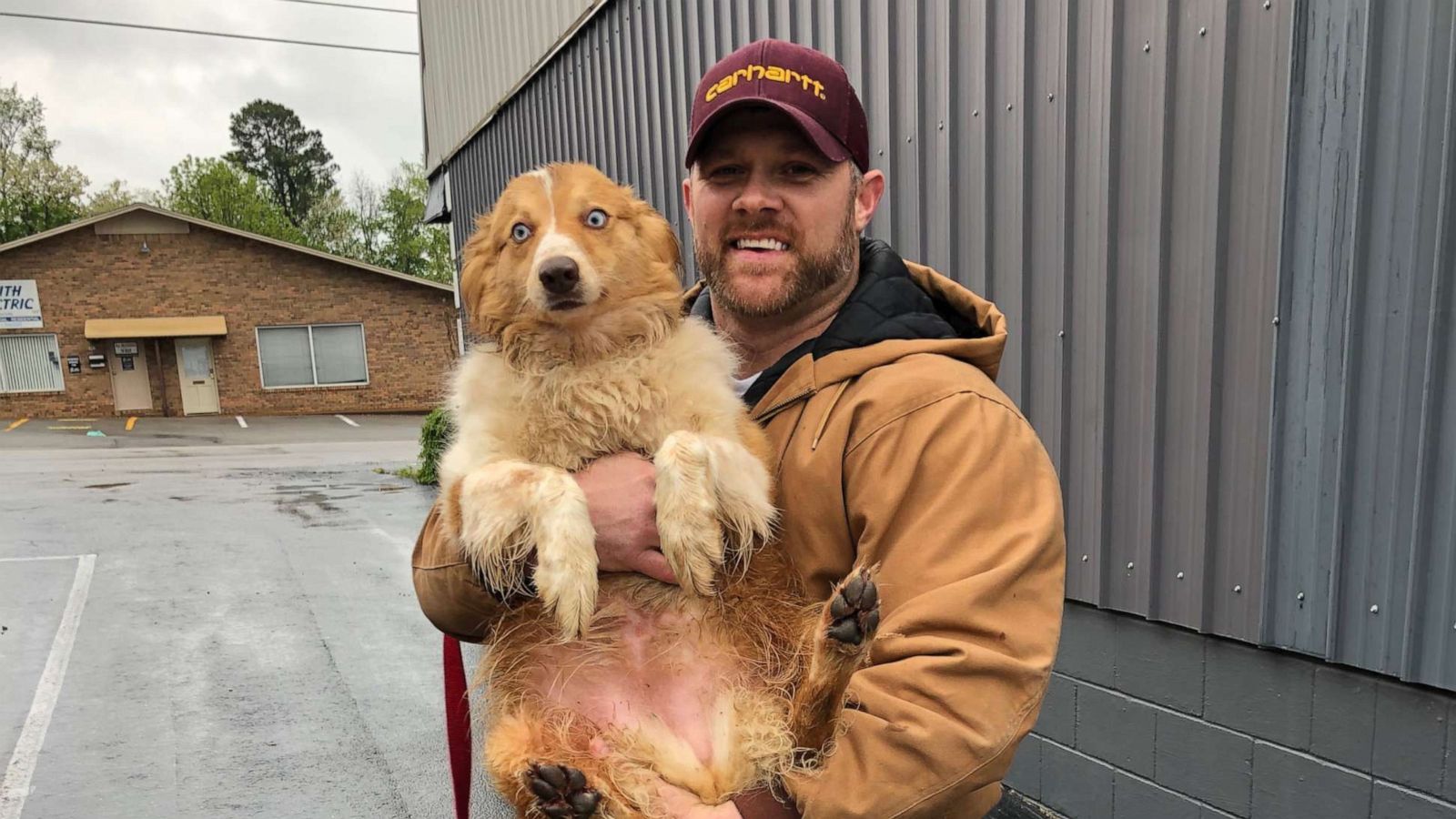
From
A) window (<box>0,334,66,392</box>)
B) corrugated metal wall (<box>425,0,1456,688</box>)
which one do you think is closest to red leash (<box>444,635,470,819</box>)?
corrugated metal wall (<box>425,0,1456,688</box>)

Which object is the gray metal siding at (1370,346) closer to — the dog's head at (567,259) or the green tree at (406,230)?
the dog's head at (567,259)

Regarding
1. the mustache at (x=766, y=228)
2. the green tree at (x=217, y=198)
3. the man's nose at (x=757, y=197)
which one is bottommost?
the mustache at (x=766, y=228)

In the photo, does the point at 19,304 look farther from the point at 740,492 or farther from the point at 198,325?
the point at 740,492

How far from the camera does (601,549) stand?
189 centimetres

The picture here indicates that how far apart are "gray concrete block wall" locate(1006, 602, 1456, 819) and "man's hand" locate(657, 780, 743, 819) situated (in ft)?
7.94

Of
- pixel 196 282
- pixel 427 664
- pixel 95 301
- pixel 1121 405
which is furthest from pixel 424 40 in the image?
pixel 95 301

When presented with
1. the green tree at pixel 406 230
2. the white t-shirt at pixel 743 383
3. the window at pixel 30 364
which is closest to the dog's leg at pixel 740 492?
the white t-shirt at pixel 743 383

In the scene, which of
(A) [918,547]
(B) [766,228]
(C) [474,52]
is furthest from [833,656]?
(C) [474,52]

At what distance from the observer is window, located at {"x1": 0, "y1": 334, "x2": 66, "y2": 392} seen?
2622 cm

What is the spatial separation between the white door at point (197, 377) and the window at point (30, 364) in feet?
11.2

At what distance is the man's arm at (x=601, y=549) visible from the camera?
187 cm

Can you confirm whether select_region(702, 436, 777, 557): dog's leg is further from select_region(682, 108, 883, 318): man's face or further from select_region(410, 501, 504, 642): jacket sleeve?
select_region(410, 501, 504, 642): jacket sleeve

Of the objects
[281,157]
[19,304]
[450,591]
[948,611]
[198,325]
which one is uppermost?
[281,157]

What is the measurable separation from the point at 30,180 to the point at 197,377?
27.9m
